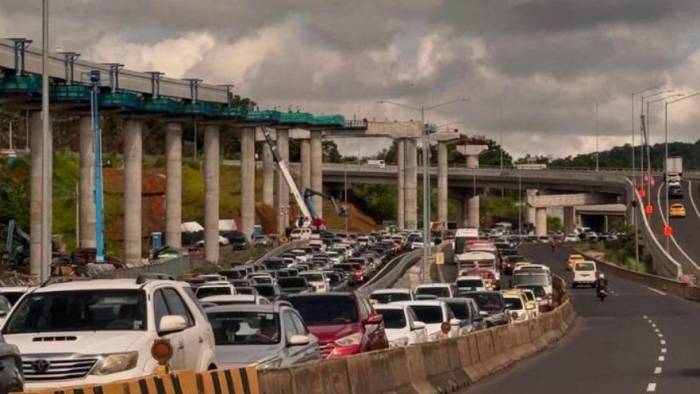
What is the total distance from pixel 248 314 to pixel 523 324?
18777 millimetres

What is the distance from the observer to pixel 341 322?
25.6 meters

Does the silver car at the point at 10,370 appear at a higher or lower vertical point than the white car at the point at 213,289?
higher

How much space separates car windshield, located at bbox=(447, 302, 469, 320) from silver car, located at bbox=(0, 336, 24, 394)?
25373mm

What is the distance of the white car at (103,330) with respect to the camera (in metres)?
14.8

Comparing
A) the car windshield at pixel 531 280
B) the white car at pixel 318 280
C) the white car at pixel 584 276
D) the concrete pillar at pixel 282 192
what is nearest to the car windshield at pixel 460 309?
the white car at pixel 318 280

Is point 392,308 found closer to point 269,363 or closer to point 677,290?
point 269,363

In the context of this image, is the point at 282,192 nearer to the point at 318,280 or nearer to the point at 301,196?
the point at 301,196

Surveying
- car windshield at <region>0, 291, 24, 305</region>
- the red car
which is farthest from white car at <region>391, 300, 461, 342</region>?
car windshield at <region>0, 291, 24, 305</region>

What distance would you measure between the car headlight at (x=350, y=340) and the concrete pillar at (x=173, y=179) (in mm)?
75618

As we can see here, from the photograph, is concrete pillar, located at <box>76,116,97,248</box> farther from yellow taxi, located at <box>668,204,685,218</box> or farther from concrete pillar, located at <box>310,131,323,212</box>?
yellow taxi, located at <box>668,204,685,218</box>

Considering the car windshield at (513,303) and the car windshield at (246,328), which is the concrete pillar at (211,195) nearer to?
the car windshield at (513,303)

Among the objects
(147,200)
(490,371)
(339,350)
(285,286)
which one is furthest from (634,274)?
(339,350)

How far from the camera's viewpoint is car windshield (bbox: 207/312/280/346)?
2000 cm

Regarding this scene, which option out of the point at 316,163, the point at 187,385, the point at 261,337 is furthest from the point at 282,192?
the point at 187,385
